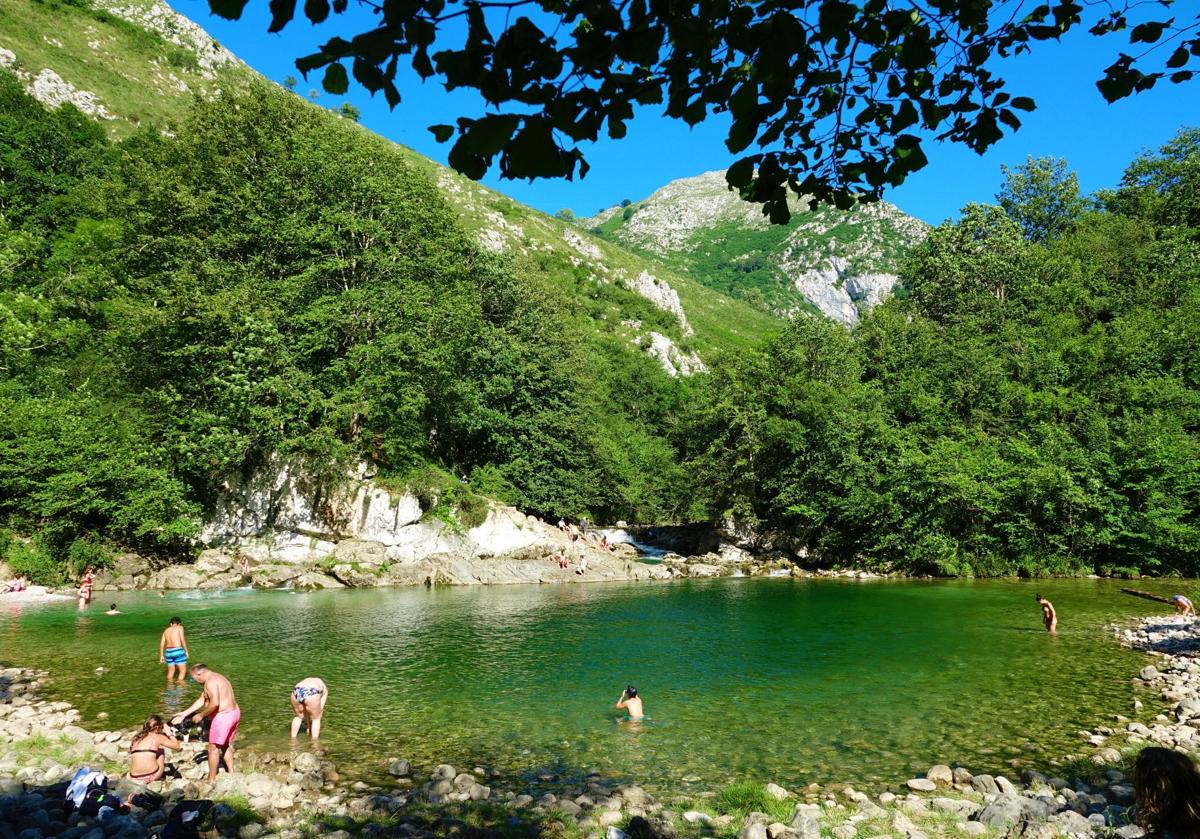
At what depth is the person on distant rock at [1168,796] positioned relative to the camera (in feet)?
13.5

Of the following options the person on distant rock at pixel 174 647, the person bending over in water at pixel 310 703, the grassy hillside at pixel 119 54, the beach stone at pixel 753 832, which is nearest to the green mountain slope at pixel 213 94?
the grassy hillside at pixel 119 54

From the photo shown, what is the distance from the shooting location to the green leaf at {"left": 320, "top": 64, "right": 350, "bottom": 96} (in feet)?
8.98

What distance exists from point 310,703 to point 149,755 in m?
2.69

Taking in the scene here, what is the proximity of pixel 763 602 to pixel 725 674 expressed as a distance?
13.2m

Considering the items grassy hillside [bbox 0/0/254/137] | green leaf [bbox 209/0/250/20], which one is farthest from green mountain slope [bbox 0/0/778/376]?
green leaf [bbox 209/0/250/20]

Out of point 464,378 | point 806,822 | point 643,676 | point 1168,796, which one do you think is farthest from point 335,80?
point 464,378

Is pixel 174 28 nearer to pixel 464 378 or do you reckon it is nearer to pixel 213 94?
pixel 213 94

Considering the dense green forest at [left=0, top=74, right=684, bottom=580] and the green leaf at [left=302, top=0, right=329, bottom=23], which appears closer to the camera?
the green leaf at [left=302, top=0, right=329, bottom=23]

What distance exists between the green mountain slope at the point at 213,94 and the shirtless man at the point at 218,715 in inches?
1928

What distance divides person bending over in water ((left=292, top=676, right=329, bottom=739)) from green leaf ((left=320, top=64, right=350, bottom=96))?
38.1 feet

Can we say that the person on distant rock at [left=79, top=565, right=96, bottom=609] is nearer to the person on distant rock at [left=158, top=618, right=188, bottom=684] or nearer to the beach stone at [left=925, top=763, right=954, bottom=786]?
the person on distant rock at [left=158, top=618, right=188, bottom=684]

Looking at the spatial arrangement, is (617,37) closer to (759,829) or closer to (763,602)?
(759,829)

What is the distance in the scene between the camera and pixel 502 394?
48781mm

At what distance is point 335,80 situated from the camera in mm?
2809
